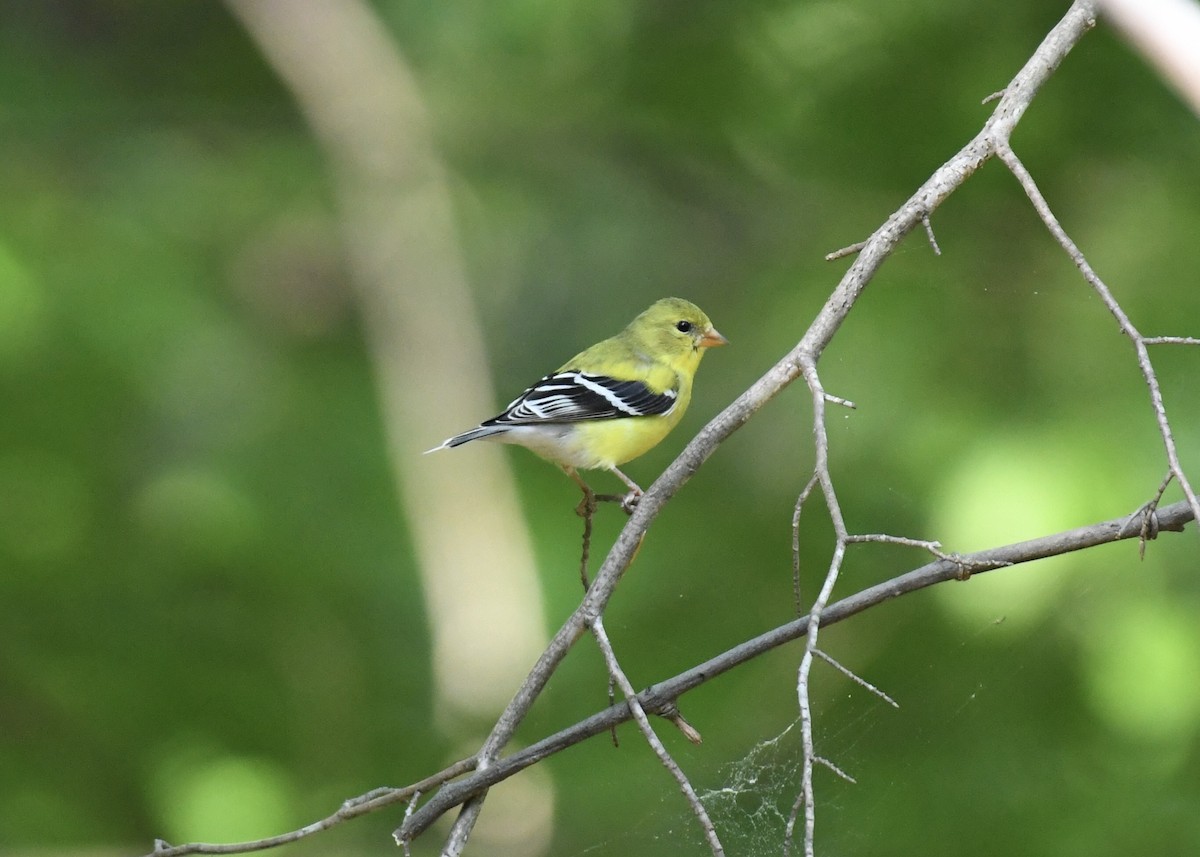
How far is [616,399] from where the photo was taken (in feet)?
10.2

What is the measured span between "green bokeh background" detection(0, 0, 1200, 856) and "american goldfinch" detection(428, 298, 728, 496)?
1.64 feet

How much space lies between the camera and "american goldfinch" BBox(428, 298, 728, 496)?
9.66ft

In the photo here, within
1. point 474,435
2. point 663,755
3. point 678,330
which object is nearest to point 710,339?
point 678,330

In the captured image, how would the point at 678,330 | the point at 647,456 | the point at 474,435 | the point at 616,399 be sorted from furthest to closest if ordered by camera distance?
the point at 647,456
the point at 678,330
the point at 616,399
the point at 474,435

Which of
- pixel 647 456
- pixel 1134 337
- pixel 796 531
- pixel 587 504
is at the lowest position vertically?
pixel 796 531

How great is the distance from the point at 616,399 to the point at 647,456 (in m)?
0.83

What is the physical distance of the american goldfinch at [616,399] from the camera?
2.95 meters

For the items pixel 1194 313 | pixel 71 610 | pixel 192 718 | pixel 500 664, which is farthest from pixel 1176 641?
pixel 71 610

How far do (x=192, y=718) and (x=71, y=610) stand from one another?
0.58 m

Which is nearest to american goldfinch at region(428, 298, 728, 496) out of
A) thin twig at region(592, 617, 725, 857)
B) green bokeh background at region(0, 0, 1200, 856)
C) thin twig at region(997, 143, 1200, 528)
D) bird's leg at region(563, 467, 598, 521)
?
bird's leg at region(563, 467, 598, 521)

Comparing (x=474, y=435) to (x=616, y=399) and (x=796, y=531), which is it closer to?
(x=616, y=399)

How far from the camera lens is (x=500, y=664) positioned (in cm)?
370

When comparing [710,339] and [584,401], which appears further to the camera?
[710,339]

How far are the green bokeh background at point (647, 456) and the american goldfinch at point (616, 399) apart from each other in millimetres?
499
